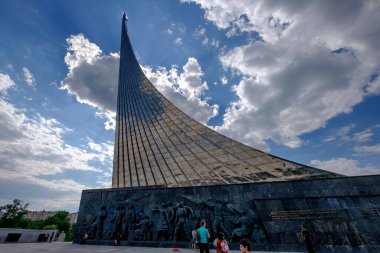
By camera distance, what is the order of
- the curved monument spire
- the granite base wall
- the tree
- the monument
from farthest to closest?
the tree
the curved monument spire
the monument
the granite base wall

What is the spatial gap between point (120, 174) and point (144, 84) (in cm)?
784

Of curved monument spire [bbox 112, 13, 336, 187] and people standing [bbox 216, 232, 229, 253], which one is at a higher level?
curved monument spire [bbox 112, 13, 336, 187]

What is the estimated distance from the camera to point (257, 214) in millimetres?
6500

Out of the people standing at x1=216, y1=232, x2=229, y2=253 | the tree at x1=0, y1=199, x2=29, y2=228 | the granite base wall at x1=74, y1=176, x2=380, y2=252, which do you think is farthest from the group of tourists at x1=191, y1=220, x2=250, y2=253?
the tree at x1=0, y1=199, x2=29, y2=228

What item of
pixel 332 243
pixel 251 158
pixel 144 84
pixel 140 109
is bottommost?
pixel 332 243

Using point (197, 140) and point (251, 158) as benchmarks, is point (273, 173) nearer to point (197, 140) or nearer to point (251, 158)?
point (251, 158)

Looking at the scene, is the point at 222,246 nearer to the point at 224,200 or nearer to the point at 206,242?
the point at 206,242

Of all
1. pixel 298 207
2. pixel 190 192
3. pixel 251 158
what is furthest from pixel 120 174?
pixel 298 207

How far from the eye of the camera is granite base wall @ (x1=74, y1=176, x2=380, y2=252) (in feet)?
18.7

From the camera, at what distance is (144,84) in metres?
17.2

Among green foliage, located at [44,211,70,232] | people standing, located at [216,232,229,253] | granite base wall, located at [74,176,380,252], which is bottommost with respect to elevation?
people standing, located at [216,232,229,253]

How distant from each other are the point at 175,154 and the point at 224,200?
4.50m

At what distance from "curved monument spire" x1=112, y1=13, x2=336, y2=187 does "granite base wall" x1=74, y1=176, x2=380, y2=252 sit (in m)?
1.39

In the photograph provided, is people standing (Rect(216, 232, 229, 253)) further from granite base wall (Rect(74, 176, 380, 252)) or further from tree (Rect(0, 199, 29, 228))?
tree (Rect(0, 199, 29, 228))
